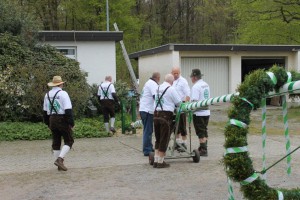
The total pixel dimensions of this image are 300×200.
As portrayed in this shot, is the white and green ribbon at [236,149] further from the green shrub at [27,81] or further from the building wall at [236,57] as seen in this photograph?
the building wall at [236,57]

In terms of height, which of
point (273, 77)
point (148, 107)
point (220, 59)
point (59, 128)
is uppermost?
point (220, 59)

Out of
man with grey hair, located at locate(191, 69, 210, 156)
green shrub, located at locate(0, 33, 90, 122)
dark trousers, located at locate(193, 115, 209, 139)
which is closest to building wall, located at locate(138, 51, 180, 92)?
green shrub, located at locate(0, 33, 90, 122)

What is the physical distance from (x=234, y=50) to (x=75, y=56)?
8337mm

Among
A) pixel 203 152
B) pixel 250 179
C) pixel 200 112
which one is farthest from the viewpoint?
pixel 203 152

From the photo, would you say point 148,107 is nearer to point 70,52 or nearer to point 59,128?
point 59,128

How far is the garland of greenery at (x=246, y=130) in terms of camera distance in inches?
188

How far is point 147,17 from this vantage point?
41.8 metres

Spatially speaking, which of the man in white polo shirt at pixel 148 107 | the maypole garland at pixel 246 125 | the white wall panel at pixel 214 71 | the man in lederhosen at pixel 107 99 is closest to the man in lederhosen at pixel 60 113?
the man in white polo shirt at pixel 148 107

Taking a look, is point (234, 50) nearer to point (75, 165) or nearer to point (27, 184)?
point (75, 165)

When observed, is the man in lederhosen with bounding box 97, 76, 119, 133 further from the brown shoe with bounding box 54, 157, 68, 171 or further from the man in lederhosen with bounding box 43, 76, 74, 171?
the brown shoe with bounding box 54, 157, 68, 171

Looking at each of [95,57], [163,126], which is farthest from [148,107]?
[95,57]

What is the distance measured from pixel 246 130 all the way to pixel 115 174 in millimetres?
4081

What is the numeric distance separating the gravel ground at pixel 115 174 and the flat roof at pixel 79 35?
7.08 meters

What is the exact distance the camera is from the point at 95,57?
1862cm
